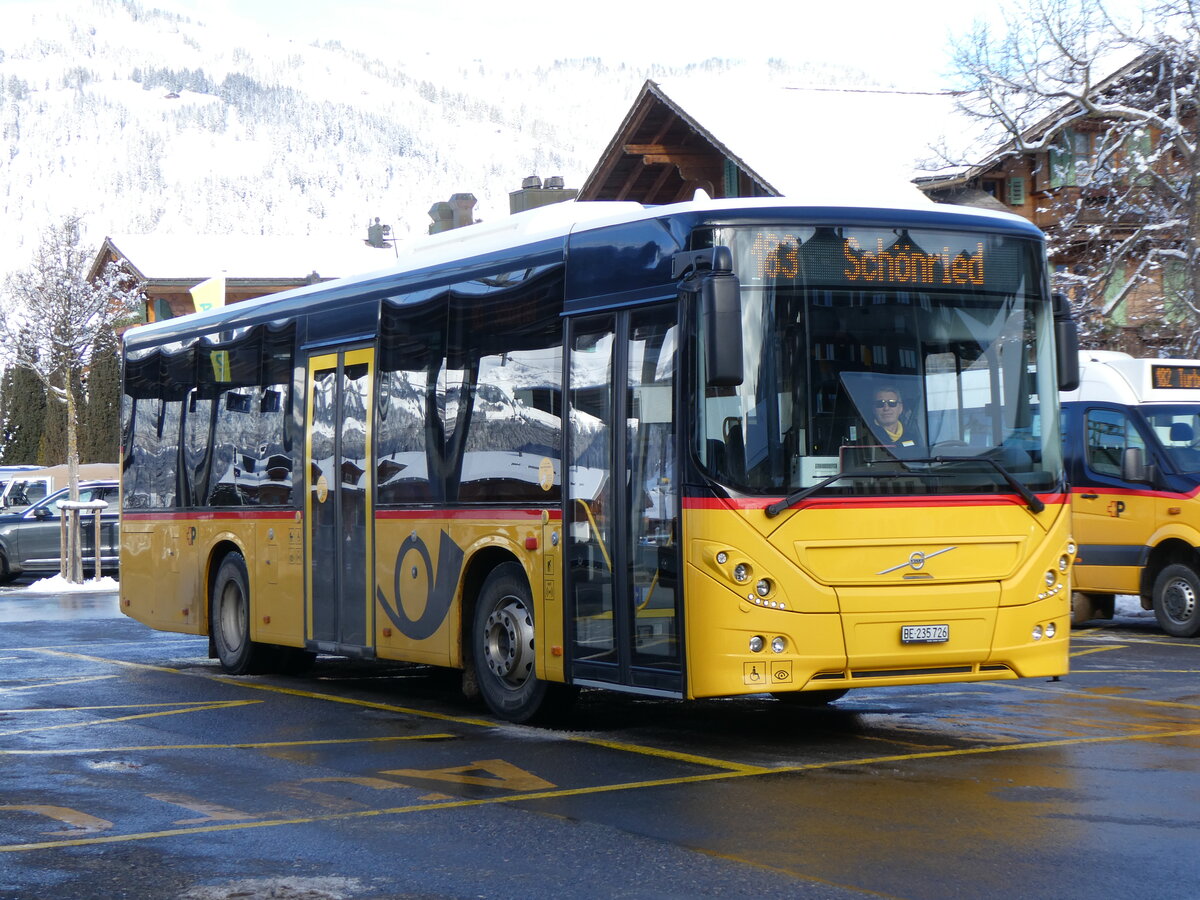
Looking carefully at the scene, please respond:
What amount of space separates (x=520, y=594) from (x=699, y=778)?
250cm

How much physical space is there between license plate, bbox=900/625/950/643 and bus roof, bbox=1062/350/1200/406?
861 centimetres

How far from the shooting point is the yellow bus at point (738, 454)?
32.1 feet

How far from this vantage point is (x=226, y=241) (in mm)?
75625

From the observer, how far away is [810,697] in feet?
41.1

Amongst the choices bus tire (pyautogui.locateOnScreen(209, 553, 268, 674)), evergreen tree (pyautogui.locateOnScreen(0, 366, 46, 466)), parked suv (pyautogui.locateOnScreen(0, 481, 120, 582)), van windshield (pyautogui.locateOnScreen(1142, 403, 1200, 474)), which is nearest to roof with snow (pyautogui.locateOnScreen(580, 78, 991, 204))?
parked suv (pyautogui.locateOnScreen(0, 481, 120, 582))

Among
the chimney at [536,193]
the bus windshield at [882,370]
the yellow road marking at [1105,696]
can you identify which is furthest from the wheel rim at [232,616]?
the chimney at [536,193]

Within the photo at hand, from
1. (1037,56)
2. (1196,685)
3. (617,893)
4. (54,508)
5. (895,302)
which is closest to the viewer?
(617,893)

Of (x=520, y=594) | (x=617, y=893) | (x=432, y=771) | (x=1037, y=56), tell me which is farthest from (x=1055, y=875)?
(x=1037, y=56)

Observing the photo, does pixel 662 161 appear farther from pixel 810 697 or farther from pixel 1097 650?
pixel 810 697

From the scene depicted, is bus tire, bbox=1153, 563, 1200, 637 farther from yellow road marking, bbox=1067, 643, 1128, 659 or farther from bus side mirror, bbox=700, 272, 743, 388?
bus side mirror, bbox=700, 272, 743, 388

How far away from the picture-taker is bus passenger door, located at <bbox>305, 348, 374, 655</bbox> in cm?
1337

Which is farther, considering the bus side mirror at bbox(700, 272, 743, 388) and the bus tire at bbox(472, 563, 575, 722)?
the bus tire at bbox(472, 563, 575, 722)

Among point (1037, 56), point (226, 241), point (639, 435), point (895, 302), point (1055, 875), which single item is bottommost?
point (1055, 875)

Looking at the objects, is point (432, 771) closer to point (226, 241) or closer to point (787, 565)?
point (787, 565)
